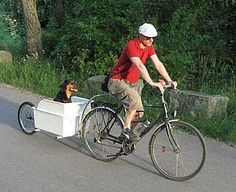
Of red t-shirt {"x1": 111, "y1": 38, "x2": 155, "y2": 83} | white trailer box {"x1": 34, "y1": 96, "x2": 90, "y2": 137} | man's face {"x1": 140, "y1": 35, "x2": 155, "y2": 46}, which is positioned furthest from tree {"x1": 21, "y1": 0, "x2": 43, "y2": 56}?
man's face {"x1": 140, "y1": 35, "x2": 155, "y2": 46}

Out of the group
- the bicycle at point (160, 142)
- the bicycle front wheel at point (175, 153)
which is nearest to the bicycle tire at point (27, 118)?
the bicycle at point (160, 142)

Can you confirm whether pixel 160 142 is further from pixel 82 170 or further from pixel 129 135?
pixel 82 170

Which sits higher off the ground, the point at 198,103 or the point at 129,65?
the point at 129,65

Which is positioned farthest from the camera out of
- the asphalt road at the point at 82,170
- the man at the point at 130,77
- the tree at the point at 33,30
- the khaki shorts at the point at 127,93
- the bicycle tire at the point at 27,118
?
the tree at the point at 33,30

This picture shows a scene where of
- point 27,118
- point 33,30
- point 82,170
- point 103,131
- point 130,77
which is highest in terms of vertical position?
point 33,30

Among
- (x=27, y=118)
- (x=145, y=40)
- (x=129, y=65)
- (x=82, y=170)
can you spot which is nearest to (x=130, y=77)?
(x=129, y=65)

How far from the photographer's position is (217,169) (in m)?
5.61

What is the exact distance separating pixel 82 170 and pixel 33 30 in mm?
8745

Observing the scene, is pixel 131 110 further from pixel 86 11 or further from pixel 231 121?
pixel 86 11

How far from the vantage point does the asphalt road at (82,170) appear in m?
5.05

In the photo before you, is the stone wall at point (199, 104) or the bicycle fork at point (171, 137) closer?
the bicycle fork at point (171, 137)

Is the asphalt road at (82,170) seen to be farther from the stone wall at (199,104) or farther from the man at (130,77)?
the stone wall at (199,104)

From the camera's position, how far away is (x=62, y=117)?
602 centimetres

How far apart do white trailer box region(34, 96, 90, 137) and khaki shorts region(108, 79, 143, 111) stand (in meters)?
0.68
